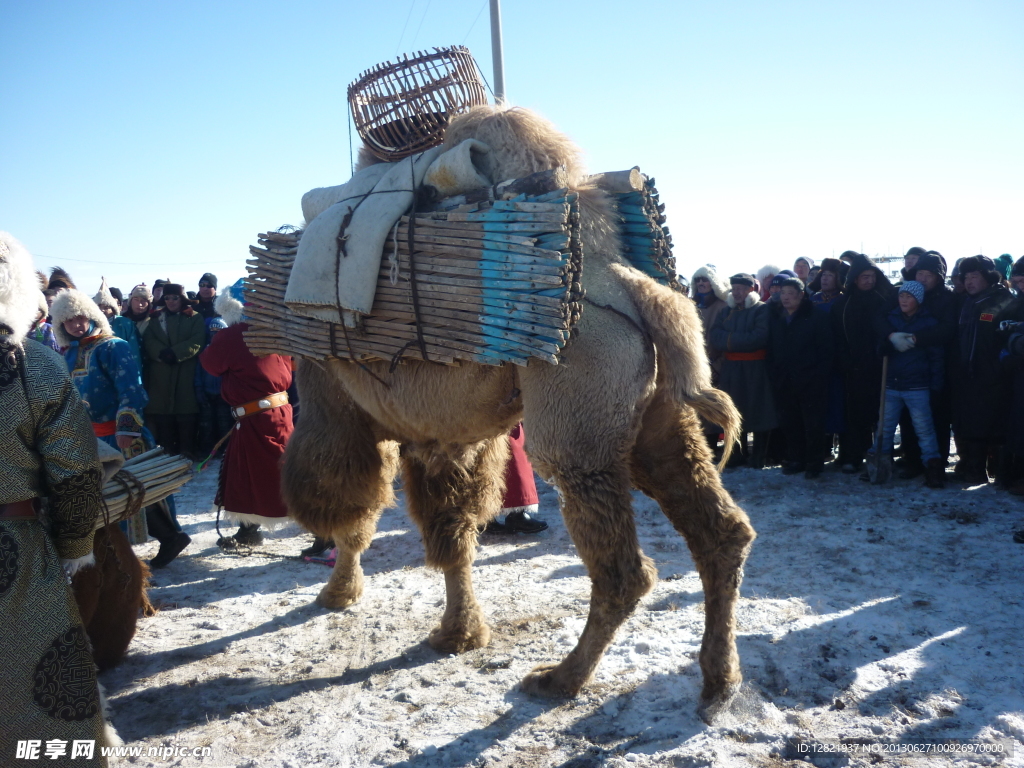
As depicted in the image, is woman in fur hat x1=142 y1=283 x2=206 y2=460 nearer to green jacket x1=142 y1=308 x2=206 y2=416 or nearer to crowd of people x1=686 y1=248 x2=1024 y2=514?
green jacket x1=142 y1=308 x2=206 y2=416

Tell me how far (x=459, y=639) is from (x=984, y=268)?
5787 mm

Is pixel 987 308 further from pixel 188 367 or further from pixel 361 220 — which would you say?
pixel 188 367

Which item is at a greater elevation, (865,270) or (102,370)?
(865,270)

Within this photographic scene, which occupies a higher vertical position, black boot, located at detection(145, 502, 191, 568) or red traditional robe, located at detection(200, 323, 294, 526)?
red traditional robe, located at detection(200, 323, 294, 526)

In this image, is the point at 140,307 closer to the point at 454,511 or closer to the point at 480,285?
the point at 454,511

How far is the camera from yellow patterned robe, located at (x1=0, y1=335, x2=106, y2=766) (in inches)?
81.7

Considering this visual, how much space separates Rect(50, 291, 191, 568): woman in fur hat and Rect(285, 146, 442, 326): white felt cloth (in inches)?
85.3

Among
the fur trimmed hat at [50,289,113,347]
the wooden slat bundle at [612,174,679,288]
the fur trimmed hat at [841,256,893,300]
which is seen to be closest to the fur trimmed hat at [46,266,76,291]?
the fur trimmed hat at [50,289,113,347]

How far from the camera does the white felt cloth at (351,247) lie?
120 inches

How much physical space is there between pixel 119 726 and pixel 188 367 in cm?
589

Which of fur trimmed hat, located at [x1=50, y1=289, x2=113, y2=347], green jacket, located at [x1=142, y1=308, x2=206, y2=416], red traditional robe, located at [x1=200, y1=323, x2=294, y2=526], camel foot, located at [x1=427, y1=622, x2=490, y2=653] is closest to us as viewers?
camel foot, located at [x1=427, y1=622, x2=490, y2=653]

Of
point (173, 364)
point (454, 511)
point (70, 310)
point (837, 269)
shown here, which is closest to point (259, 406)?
point (70, 310)

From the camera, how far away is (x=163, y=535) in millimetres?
5156

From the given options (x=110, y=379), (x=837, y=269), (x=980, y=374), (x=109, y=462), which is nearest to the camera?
(x=109, y=462)
